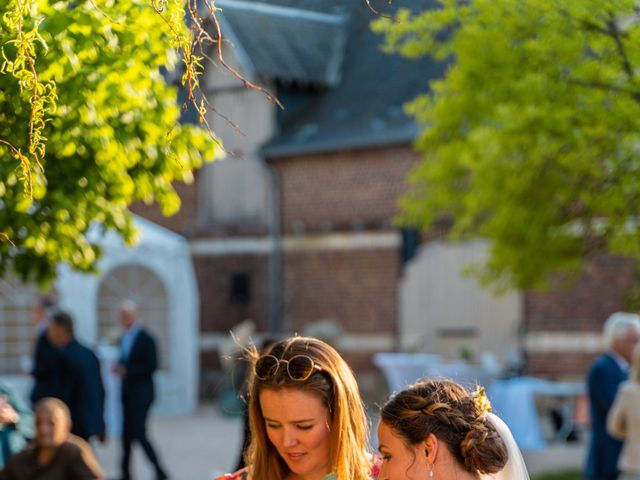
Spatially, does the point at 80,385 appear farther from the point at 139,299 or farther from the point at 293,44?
the point at 293,44

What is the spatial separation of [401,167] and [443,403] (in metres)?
18.1

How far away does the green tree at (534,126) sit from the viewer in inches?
347

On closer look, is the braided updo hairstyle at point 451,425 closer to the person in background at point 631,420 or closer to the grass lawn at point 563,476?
the person in background at point 631,420

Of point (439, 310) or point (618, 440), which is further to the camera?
point (439, 310)

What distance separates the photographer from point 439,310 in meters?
21.0

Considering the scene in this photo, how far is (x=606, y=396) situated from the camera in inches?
365

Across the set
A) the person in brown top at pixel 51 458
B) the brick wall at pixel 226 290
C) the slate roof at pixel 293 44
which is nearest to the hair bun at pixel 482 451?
the person in brown top at pixel 51 458

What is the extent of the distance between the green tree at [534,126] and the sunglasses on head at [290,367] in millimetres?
4891

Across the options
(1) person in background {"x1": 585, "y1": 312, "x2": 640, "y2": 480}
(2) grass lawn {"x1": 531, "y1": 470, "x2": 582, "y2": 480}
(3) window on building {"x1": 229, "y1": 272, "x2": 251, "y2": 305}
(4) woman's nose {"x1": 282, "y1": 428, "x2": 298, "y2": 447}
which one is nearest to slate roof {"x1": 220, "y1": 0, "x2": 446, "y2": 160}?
(3) window on building {"x1": 229, "y1": 272, "x2": 251, "y2": 305}

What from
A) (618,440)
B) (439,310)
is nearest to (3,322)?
(439,310)

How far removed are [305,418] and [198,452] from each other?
490 inches

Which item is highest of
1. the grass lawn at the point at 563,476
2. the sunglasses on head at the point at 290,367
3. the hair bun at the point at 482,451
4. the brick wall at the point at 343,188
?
the brick wall at the point at 343,188

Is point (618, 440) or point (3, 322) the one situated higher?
point (3, 322)

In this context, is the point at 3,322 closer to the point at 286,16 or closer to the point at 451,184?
the point at 286,16
